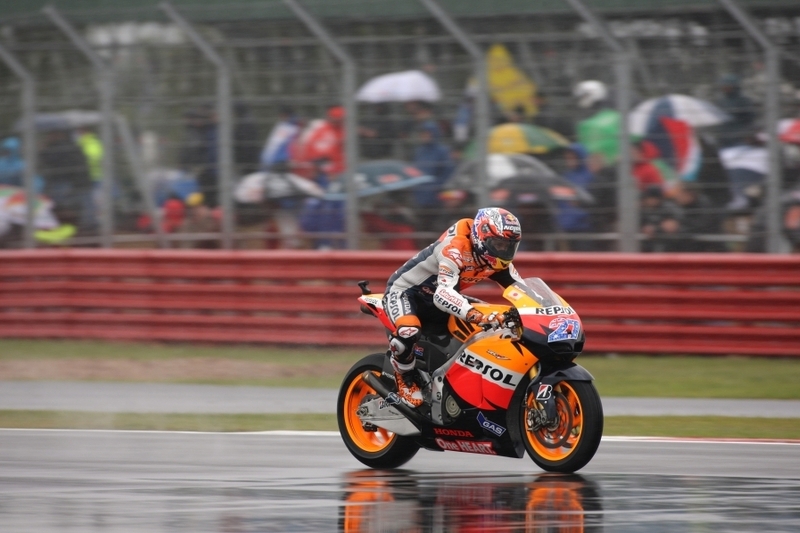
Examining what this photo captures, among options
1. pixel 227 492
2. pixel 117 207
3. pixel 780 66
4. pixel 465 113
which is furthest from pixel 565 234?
pixel 227 492

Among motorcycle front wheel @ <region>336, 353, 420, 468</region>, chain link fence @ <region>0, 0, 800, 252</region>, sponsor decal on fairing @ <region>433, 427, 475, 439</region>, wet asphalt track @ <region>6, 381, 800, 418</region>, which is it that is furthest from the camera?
chain link fence @ <region>0, 0, 800, 252</region>

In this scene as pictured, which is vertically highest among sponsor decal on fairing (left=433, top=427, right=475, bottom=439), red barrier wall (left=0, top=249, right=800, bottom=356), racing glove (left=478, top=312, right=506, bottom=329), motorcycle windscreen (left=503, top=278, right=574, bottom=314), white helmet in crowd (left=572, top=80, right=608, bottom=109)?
white helmet in crowd (left=572, top=80, right=608, bottom=109)

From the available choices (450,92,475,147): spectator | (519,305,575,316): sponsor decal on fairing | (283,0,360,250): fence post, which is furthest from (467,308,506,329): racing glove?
(283,0,360,250): fence post

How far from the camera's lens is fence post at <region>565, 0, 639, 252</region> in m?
14.4

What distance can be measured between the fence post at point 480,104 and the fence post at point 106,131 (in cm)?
409

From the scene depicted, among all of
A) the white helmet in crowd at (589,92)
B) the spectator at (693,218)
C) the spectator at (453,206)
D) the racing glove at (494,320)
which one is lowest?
the racing glove at (494,320)

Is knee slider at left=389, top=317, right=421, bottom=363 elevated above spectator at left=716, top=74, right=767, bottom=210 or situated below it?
below

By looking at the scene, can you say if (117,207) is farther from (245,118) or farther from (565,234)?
(565,234)

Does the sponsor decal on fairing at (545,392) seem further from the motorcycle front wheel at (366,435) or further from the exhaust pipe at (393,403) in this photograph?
the motorcycle front wheel at (366,435)

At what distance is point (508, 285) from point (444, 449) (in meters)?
1.09

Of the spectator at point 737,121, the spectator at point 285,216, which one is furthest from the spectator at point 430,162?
the spectator at point 737,121

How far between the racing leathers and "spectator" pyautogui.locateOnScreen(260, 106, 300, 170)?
6.96m

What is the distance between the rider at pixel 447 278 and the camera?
8391mm

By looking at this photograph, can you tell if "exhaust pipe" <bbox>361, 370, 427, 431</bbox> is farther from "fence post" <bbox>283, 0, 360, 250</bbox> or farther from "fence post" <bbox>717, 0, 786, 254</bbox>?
"fence post" <bbox>283, 0, 360, 250</bbox>
